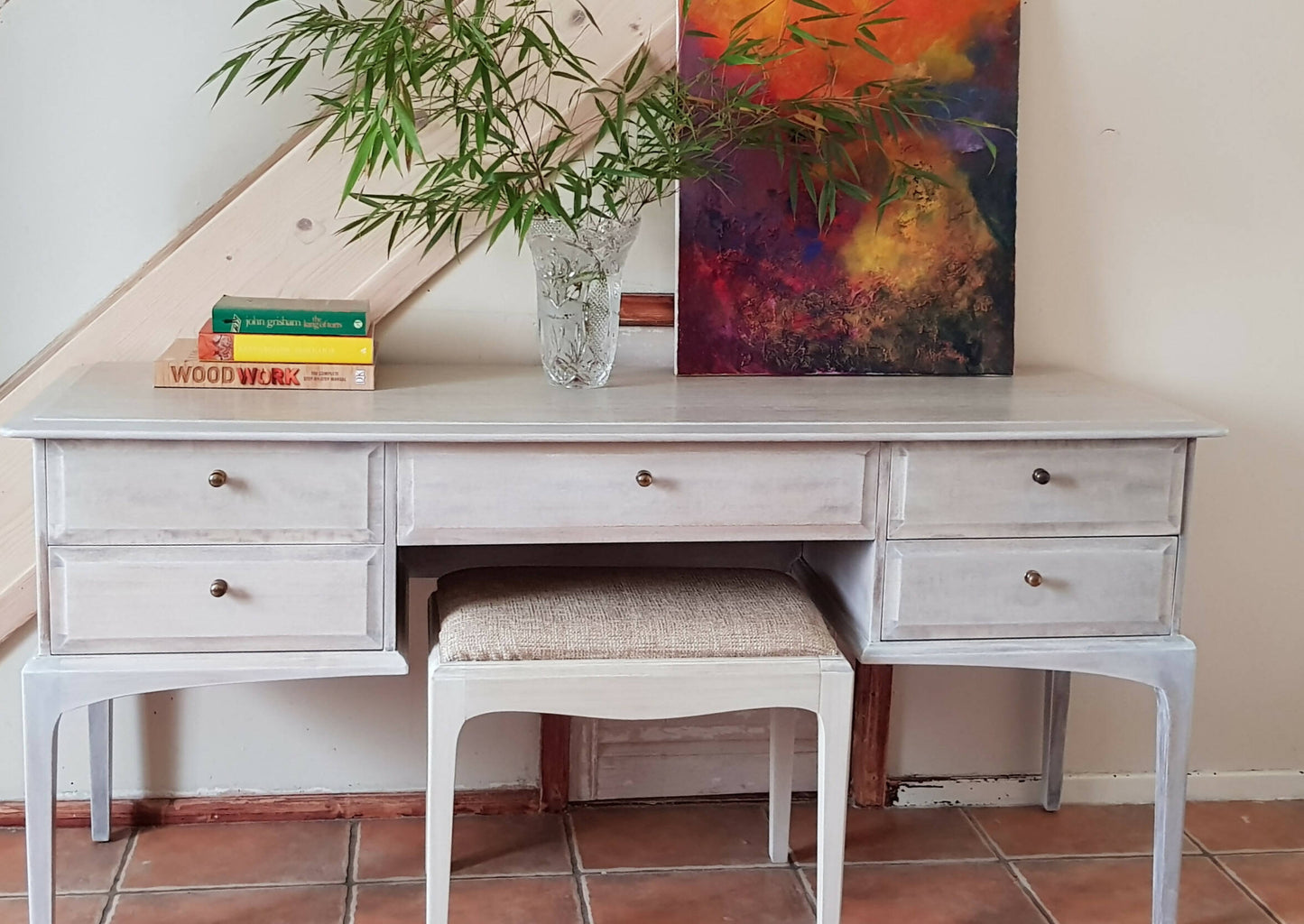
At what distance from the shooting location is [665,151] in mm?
1970

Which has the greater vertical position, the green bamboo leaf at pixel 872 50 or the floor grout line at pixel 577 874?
the green bamboo leaf at pixel 872 50

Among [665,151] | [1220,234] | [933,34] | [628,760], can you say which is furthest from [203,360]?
[1220,234]

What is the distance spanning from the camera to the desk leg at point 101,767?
7.12 feet

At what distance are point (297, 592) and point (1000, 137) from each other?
1.30 m

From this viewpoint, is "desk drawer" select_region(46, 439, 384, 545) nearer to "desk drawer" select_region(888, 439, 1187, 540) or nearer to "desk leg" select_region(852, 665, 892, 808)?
"desk drawer" select_region(888, 439, 1187, 540)

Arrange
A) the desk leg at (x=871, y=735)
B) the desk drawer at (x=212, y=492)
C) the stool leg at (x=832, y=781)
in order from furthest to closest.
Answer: the desk leg at (x=871, y=735)
the stool leg at (x=832, y=781)
the desk drawer at (x=212, y=492)

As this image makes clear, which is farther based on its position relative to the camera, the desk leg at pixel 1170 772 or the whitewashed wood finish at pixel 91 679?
the desk leg at pixel 1170 772

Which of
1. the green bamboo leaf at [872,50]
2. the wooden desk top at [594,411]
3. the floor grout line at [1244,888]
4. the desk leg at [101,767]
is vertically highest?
the green bamboo leaf at [872,50]

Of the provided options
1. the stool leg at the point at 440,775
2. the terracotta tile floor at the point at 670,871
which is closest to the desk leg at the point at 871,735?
the terracotta tile floor at the point at 670,871

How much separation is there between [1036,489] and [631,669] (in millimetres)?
583

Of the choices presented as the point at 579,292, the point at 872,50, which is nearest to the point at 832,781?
the point at 579,292

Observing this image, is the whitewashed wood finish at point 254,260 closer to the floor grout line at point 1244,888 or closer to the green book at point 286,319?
the green book at point 286,319

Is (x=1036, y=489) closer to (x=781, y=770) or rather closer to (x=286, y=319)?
(x=781, y=770)

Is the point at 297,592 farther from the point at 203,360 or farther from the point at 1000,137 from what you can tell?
the point at 1000,137
